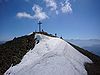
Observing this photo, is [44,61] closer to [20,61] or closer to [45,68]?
[45,68]

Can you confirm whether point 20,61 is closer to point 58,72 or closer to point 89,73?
point 58,72

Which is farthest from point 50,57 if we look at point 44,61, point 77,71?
point 77,71

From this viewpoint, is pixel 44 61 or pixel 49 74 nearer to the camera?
pixel 49 74

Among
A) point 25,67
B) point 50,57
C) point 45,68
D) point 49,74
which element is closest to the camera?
point 49,74

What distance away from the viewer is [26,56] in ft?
86.0

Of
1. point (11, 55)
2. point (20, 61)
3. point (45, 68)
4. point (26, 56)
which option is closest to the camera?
point (45, 68)

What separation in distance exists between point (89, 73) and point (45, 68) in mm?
7023

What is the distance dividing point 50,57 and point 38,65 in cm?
276

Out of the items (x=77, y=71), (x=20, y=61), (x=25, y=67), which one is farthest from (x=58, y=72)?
(x=20, y=61)

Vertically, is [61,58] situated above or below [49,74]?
above

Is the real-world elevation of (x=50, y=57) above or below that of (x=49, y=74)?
above

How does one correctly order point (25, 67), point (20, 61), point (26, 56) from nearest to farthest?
1. point (25, 67)
2. point (20, 61)
3. point (26, 56)

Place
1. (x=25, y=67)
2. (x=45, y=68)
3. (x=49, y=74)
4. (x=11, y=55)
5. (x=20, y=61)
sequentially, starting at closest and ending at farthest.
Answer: (x=49, y=74) < (x=45, y=68) < (x=25, y=67) < (x=20, y=61) < (x=11, y=55)

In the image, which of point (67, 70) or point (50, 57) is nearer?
point (67, 70)
